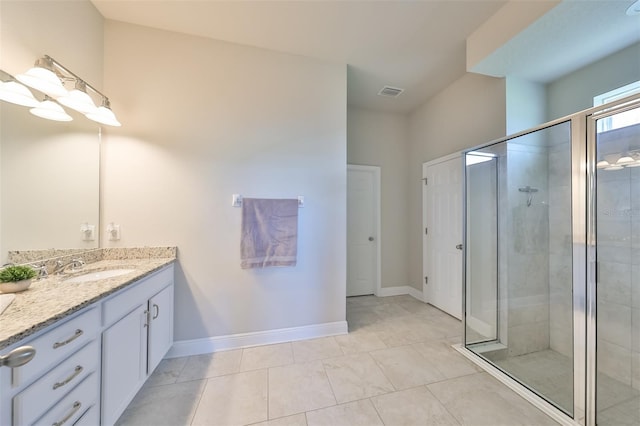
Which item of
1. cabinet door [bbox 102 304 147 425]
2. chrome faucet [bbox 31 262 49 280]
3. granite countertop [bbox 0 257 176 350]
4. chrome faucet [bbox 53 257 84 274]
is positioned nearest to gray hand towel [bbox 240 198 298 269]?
granite countertop [bbox 0 257 176 350]

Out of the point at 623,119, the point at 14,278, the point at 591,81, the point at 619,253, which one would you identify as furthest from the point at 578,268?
the point at 14,278

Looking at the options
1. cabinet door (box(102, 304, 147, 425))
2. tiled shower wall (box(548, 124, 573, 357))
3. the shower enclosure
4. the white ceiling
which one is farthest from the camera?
tiled shower wall (box(548, 124, 573, 357))

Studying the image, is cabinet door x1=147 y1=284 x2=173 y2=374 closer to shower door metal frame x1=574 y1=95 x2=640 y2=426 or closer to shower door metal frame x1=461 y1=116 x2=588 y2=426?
shower door metal frame x1=461 y1=116 x2=588 y2=426

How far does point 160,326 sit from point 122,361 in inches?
18.4

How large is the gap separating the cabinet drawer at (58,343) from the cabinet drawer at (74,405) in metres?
0.18

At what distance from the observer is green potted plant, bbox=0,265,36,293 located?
44.6 inches

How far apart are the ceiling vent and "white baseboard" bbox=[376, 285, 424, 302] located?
9.32 feet

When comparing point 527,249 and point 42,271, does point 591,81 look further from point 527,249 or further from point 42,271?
point 42,271

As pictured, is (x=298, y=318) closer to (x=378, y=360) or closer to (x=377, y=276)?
(x=378, y=360)

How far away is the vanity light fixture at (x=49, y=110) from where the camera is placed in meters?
1.48

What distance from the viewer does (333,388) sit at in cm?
167

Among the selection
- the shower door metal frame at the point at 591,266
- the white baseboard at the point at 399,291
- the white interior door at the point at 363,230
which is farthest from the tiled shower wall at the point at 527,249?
the white interior door at the point at 363,230

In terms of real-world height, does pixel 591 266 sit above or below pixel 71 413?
above

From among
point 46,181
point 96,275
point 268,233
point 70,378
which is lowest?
point 70,378
